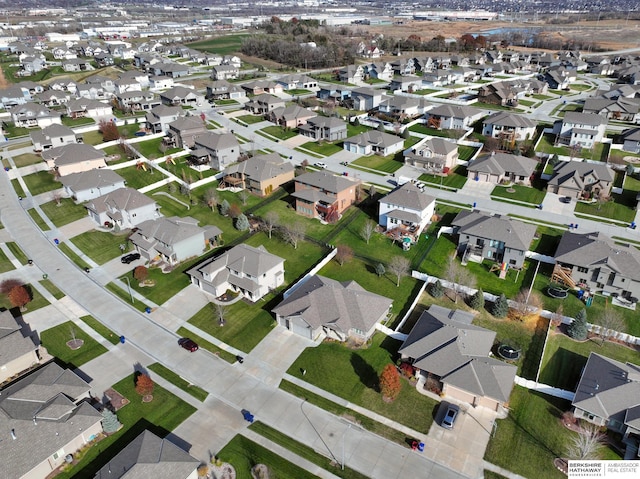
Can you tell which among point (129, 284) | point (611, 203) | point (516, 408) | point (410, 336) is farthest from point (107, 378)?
point (611, 203)

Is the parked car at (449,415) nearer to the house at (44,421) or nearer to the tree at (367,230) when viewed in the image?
the house at (44,421)

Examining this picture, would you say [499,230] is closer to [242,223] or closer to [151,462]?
[242,223]

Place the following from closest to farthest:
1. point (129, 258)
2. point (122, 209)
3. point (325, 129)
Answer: point (129, 258) < point (122, 209) < point (325, 129)

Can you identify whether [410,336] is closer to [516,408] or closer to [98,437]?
[516,408]

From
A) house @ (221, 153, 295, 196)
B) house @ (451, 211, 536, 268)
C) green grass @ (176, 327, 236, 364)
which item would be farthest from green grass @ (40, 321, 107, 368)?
house @ (451, 211, 536, 268)

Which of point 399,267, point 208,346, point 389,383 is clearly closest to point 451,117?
point 399,267

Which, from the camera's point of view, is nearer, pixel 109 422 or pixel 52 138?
pixel 109 422

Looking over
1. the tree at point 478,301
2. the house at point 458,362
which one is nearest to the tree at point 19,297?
the house at point 458,362
